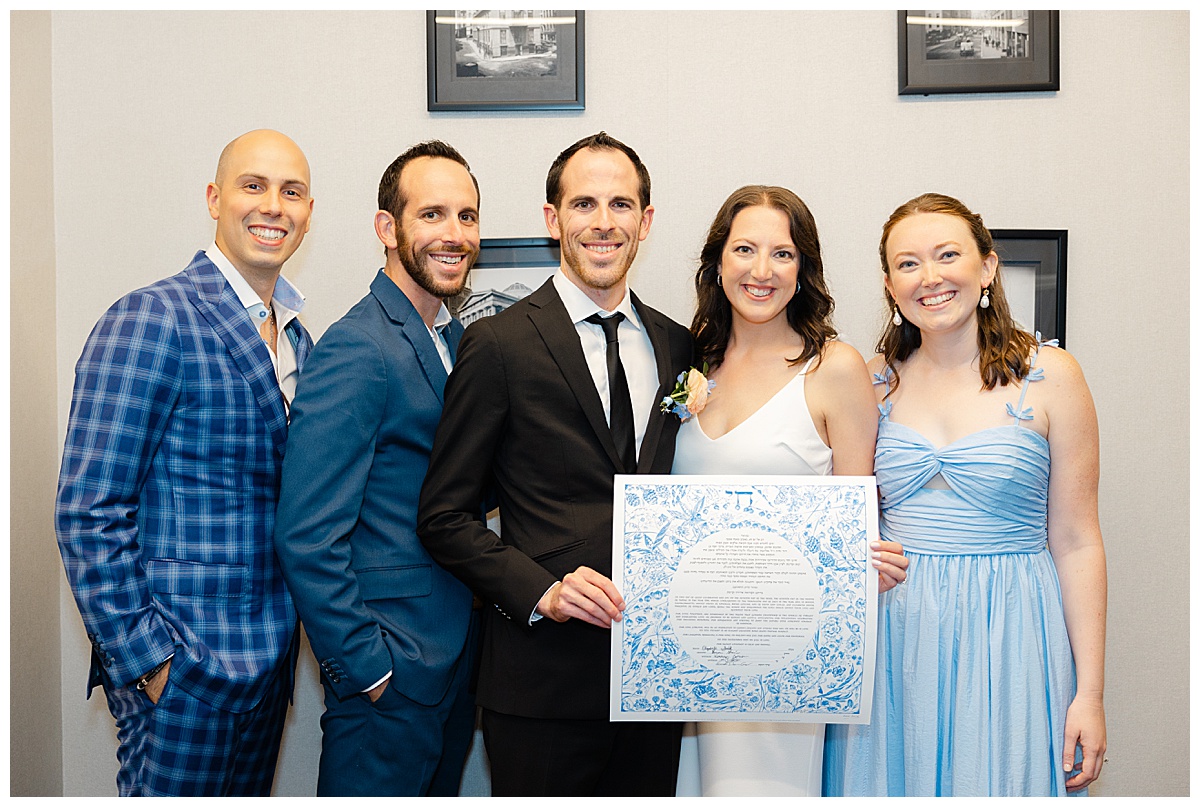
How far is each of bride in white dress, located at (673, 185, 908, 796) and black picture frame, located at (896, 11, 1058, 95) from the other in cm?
99

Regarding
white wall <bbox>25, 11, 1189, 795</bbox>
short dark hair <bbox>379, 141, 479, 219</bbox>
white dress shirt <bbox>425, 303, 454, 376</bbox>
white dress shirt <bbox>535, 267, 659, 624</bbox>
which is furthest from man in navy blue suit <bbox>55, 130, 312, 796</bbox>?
white wall <bbox>25, 11, 1189, 795</bbox>

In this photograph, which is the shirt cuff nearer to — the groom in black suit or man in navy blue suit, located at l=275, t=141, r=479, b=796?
the groom in black suit

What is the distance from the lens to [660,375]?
217cm

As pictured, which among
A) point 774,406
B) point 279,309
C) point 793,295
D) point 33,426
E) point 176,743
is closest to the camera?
point 176,743

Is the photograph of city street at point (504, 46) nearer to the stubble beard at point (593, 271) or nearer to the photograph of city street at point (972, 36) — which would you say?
the stubble beard at point (593, 271)

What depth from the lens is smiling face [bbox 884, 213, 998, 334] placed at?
2.15 metres

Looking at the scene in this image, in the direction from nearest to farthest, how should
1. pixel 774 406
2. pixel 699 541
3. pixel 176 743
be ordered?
pixel 699 541
pixel 176 743
pixel 774 406

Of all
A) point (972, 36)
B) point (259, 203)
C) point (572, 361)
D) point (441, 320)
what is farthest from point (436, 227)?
point (972, 36)

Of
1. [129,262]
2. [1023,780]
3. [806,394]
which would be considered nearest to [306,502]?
[806,394]

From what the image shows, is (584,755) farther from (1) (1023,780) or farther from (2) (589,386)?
(1) (1023,780)

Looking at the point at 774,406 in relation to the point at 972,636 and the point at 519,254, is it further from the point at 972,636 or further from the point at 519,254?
the point at 519,254

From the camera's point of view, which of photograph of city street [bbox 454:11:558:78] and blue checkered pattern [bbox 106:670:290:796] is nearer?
blue checkered pattern [bbox 106:670:290:796]

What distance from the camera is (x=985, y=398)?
2.15 meters

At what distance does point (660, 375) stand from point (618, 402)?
0.44 feet
